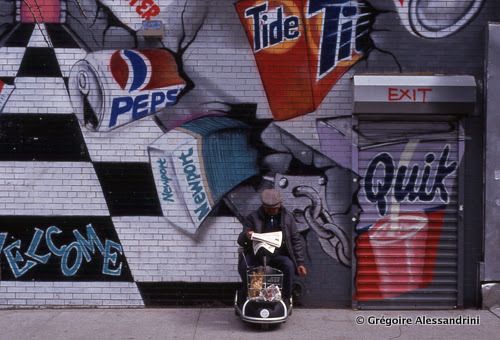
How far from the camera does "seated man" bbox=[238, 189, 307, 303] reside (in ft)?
24.7

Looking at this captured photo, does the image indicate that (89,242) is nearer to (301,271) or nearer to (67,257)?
(67,257)

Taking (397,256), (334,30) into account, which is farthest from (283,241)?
(334,30)

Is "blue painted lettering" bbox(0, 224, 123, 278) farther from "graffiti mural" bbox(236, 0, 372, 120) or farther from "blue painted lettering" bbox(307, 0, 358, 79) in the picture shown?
"blue painted lettering" bbox(307, 0, 358, 79)

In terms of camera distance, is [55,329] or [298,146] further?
[298,146]

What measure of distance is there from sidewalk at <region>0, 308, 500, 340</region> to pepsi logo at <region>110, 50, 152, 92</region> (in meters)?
2.61

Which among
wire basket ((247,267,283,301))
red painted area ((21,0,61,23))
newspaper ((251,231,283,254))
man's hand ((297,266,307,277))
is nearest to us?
wire basket ((247,267,283,301))

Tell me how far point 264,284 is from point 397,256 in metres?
1.89

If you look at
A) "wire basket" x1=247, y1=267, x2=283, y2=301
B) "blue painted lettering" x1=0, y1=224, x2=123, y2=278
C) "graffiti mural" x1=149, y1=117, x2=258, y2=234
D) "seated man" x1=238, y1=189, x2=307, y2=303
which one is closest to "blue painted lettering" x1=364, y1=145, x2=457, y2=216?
"seated man" x1=238, y1=189, x2=307, y2=303

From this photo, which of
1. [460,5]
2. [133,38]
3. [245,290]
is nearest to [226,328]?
[245,290]

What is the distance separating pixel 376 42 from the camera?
8305 mm

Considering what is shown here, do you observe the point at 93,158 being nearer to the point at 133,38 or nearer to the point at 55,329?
the point at 133,38

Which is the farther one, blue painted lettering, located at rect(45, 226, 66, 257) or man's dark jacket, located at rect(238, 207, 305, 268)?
blue painted lettering, located at rect(45, 226, 66, 257)

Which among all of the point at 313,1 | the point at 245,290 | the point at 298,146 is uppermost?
the point at 313,1

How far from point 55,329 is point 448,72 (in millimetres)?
5213
